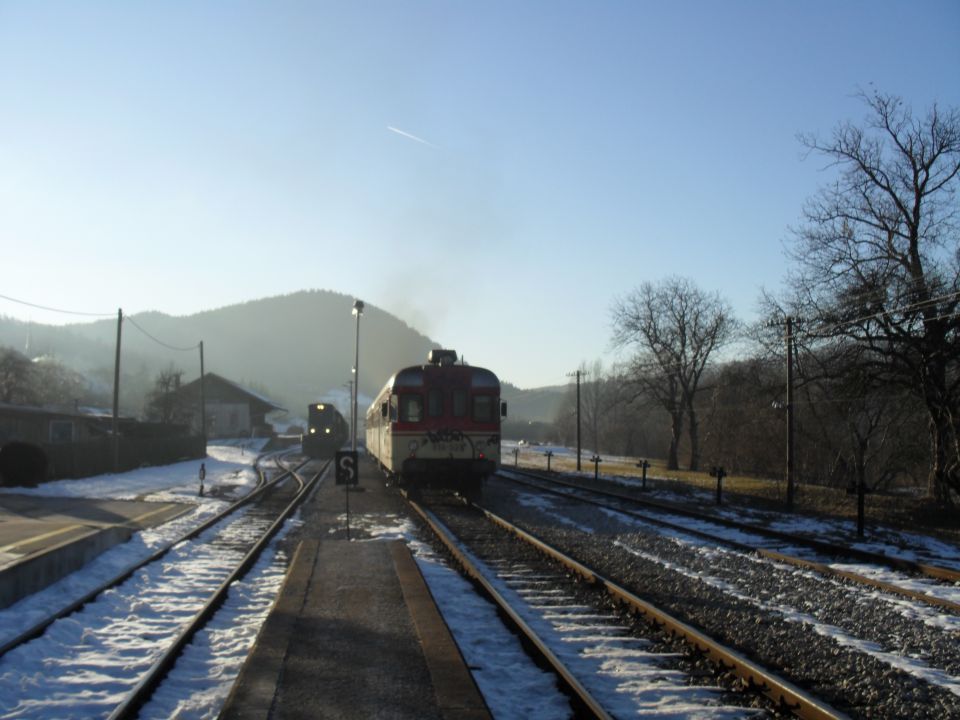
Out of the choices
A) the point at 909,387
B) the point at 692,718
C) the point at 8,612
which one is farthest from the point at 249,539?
the point at 909,387

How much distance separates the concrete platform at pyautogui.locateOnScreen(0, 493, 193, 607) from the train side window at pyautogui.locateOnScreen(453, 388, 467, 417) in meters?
6.83

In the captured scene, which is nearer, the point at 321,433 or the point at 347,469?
the point at 347,469

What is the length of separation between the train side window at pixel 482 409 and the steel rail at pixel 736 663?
10.7 meters

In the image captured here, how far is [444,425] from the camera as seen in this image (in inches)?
792

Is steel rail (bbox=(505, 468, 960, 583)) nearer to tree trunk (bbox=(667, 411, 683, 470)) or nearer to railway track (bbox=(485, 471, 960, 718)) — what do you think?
railway track (bbox=(485, 471, 960, 718))

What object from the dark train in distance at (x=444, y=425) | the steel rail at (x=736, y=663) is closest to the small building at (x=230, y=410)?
the dark train in distance at (x=444, y=425)

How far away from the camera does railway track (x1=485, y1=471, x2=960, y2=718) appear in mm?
5984

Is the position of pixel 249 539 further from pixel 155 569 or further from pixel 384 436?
pixel 384 436

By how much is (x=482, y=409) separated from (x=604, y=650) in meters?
13.7

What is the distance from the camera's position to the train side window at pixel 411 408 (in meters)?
20.2

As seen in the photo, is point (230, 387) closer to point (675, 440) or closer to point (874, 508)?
point (675, 440)

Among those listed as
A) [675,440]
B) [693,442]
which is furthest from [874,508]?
[675,440]

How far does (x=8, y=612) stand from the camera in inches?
315

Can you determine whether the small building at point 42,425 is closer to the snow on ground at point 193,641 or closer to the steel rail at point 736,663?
the snow on ground at point 193,641
